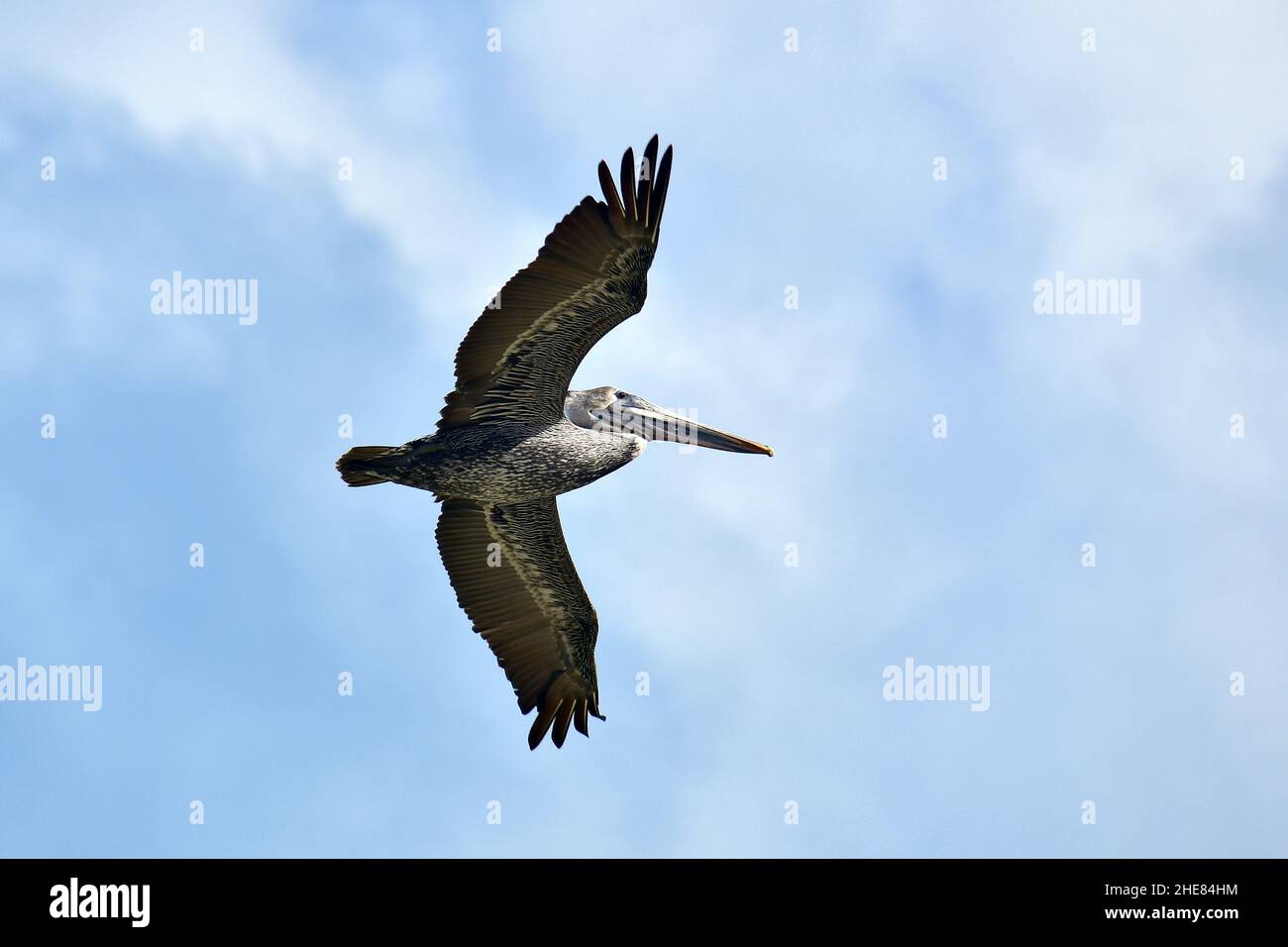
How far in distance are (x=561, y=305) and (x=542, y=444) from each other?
49.8 inches

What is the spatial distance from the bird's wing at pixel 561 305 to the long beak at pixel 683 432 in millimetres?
1416

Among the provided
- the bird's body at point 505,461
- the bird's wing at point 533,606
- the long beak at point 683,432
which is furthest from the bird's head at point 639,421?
the bird's wing at point 533,606

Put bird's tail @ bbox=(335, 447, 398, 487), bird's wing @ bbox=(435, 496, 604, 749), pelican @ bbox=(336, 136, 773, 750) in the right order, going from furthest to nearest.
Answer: bird's wing @ bbox=(435, 496, 604, 749) → bird's tail @ bbox=(335, 447, 398, 487) → pelican @ bbox=(336, 136, 773, 750)

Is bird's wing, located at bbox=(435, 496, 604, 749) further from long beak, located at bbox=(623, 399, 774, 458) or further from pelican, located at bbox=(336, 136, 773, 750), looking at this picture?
long beak, located at bbox=(623, 399, 774, 458)

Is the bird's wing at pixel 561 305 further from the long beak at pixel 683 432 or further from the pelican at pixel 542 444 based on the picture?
the long beak at pixel 683 432

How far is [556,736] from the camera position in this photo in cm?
1359

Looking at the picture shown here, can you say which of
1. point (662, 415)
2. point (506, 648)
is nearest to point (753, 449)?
point (662, 415)

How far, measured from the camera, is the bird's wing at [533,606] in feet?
43.7

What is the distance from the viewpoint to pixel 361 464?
40.0 feet

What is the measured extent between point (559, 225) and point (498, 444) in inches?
77.2

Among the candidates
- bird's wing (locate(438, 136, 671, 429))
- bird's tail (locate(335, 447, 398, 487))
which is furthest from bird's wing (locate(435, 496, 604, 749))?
bird's wing (locate(438, 136, 671, 429))

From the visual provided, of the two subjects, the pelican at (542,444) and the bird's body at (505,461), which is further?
the bird's body at (505,461)

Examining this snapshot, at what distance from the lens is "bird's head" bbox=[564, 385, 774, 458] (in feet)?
44.3
